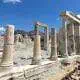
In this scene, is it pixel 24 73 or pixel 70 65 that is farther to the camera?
pixel 70 65

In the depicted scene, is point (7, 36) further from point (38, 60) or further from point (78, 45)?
point (78, 45)

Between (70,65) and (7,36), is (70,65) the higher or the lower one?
the lower one

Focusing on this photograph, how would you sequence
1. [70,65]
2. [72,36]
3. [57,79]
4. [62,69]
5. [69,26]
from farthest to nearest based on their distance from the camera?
[69,26] < [72,36] < [70,65] < [62,69] < [57,79]

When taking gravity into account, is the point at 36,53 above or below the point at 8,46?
below

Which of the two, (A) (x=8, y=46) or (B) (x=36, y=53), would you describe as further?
(B) (x=36, y=53)

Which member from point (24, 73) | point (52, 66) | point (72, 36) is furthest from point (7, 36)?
point (72, 36)

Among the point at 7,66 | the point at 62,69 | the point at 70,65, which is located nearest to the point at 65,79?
the point at 62,69

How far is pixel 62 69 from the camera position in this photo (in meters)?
16.2

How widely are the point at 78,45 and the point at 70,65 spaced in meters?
13.8

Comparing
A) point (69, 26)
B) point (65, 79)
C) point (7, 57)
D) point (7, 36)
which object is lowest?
point (65, 79)

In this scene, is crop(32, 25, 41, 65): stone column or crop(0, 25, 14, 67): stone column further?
crop(32, 25, 41, 65): stone column

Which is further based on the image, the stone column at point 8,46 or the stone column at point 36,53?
the stone column at point 36,53

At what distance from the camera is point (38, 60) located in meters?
12.9

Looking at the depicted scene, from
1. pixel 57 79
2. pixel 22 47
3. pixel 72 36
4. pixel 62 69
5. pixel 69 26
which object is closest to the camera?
pixel 57 79
